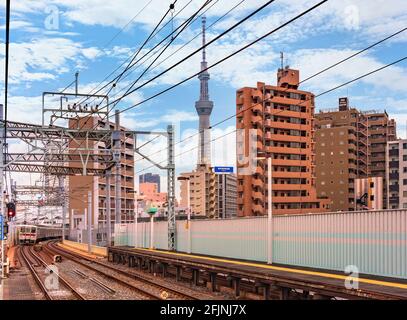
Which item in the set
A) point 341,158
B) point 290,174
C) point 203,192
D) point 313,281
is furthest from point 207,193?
point 313,281

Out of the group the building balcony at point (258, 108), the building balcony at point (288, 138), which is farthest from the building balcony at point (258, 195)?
the building balcony at point (258, 108)

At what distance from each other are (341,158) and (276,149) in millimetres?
24129

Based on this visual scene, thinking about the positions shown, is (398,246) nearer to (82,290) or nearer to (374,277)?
(374,277)

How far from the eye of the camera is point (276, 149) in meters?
97.2

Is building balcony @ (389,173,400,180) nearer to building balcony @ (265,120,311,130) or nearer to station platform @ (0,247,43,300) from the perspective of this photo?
building balcony @ (265,120,311,130)

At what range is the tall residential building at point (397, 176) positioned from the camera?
101m

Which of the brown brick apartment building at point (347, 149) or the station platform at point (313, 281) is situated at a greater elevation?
the brown brick apartment building at point (347, 149)

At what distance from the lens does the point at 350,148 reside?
11494 cm

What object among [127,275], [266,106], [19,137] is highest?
[266,106]

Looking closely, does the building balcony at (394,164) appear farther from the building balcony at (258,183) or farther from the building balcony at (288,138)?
the building balcony at (258,183)

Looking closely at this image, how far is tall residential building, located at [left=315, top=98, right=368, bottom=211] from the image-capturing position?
11303 cm

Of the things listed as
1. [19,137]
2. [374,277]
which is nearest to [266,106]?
[19,137]

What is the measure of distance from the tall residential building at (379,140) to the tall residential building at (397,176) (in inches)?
601
